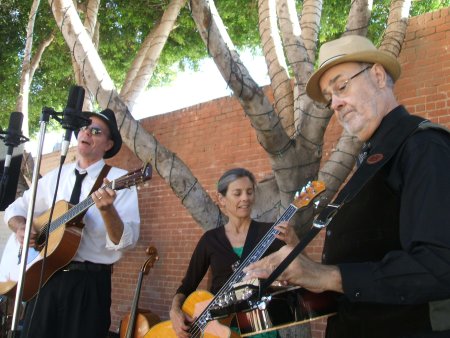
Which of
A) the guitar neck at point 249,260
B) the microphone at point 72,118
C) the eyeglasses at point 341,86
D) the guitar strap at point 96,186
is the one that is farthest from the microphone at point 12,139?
the eyeglasses at point 341,86

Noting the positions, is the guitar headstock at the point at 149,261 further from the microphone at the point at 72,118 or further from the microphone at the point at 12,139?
the microphone at the point at 72,118

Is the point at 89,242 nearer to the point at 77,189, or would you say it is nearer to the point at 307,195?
the point at 77,189

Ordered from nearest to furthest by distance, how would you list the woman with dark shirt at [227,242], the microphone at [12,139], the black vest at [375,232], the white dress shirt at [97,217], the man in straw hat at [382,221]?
the man in straw hat at [382,221] → the black vest at [375,232] → the woman with dark shirt at [227,242] → the microphone at [12,139] → the white dress shirt at [97,217]

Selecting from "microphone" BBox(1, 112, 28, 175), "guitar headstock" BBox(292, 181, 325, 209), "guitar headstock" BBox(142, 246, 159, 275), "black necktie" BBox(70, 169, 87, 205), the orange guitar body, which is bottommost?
the orange guitar body

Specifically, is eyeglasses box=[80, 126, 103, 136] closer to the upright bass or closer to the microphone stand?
the microphone stand

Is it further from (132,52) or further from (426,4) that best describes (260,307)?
(132,52)

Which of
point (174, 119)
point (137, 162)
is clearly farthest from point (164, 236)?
point (174, 119)

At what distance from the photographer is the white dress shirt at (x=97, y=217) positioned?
3.65 metres

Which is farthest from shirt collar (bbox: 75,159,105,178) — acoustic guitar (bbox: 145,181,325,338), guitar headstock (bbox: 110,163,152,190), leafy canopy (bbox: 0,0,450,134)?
leafy canopy (bbox: 0,0,450,134)

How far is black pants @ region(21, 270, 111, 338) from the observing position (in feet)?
11.5

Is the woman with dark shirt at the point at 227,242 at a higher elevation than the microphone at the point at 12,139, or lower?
lower

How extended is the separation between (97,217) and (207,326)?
1.17 metres

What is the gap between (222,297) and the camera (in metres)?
2.85

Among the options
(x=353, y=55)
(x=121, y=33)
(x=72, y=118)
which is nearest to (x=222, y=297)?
(x=72, y=118)
